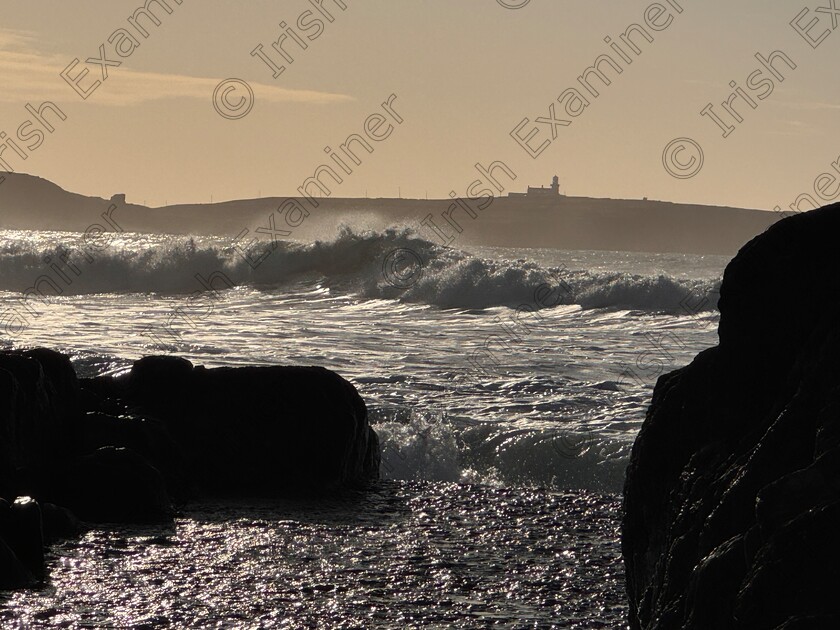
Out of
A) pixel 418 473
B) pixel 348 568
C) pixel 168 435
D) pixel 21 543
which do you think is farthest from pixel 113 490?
pixel 418 473

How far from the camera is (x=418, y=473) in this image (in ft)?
46.6

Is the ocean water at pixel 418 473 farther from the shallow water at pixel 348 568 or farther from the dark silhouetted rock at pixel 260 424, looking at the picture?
the dark silhouetted rock at pixel 260 424

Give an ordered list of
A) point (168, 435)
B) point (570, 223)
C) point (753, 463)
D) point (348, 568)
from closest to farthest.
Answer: point (753, 463), point (348, 568), point (168, 435), point (570, 223)

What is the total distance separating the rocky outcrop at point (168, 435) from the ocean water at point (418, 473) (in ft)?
1.68

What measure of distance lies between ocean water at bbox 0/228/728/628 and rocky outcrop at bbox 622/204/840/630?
5.95ft

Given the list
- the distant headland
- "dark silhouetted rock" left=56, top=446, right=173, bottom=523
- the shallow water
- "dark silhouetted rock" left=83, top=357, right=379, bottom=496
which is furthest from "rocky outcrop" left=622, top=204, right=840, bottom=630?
the distant headland

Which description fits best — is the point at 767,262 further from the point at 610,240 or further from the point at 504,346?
the point at 610,240

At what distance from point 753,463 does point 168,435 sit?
304 inches

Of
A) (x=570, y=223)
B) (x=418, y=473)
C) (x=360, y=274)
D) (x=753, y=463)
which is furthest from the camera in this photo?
(x=570, y=223)

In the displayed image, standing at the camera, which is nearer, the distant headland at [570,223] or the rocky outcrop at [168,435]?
the rocky outcrop at [168,435]

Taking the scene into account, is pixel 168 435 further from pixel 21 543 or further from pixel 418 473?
pixel 21 543

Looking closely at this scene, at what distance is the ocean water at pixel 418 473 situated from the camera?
339 inches

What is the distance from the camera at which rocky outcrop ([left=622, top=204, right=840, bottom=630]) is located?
487 cm

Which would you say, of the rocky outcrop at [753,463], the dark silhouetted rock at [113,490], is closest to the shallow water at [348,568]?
the dark silhouetted rock at [113,490]
